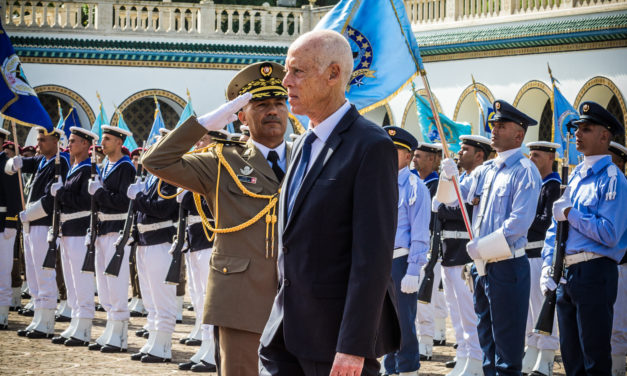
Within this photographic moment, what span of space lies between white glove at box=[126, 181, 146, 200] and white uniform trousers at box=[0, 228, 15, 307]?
2782mm

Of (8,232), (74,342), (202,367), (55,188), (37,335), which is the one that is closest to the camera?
(202,367)

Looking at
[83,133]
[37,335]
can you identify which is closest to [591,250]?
[83,133]

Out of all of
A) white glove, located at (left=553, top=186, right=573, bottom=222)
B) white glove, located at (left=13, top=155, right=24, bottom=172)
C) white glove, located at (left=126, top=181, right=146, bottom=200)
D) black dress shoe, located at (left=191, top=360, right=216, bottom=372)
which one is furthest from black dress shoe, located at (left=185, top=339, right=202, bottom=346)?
white glove, located at (left=553, top=186, right=573, bottom=222)

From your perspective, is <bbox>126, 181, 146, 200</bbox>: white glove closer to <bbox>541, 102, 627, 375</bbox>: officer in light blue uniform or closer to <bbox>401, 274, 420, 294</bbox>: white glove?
<bbox>401, 274, 420, 294</bbox>: white glove

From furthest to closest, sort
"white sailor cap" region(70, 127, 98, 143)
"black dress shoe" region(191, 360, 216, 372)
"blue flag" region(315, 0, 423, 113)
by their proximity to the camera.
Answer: "white sailor cap" region(70, 127, 98, 143) → "black dress shoe" region(191, 360, 216, 372) → "blue flag" region(315, 0, 423, 113)

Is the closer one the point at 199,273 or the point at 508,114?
the point at 508,114

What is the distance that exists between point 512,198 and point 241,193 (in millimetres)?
2535

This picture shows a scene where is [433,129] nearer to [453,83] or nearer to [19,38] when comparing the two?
[453,83]

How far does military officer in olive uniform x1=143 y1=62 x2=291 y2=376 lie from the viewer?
4820 mm

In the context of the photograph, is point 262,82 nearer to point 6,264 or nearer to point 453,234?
point 453,234

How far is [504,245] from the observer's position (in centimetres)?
667

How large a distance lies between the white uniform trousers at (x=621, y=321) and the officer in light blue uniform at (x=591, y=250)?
1.75m

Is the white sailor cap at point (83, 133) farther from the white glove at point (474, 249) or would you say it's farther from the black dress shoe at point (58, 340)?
the white glove at point (474, 249)

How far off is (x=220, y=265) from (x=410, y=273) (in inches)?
125
